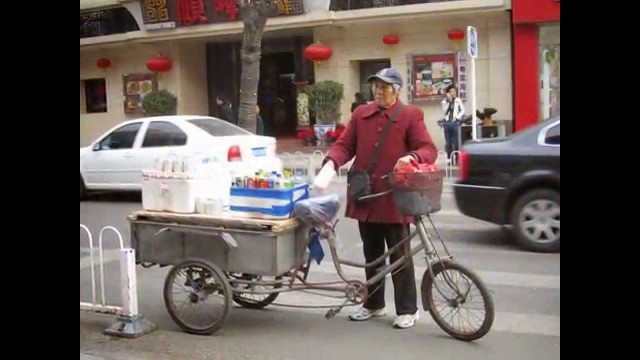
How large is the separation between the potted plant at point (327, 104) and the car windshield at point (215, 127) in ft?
20.9

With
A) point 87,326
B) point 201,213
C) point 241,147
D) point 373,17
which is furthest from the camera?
point 373,17

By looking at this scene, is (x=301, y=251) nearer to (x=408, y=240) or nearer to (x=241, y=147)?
(x=408, y=240)

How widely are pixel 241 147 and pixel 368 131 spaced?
20.5 feet

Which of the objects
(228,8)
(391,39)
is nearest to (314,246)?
(391,39)

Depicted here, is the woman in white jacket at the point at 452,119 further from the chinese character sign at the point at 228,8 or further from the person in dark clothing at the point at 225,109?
→ the chinese character sign at the point at 228,8

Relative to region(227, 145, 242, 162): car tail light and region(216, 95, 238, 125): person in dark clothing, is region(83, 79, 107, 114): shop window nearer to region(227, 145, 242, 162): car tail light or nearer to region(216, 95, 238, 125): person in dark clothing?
region(216, 95, 238, 125): person in dark clothing

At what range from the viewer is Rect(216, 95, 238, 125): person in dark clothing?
2058 cm

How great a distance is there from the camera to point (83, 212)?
37.4 ft

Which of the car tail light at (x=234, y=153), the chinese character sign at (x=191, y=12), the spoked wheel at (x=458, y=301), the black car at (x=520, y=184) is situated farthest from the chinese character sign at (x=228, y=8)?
the spoked wheel at (x=458, y=301)

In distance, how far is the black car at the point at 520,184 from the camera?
24.9 feet

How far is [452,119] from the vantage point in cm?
1537

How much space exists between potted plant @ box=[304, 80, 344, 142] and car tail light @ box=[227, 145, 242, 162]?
7153 mm

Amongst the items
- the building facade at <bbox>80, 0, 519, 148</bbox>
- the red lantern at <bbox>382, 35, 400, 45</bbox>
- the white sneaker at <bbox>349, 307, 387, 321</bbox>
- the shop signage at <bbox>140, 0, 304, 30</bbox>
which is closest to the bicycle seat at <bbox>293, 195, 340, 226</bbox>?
the white sneaker at <bbox>349, 307, 387, 321</bbox>
